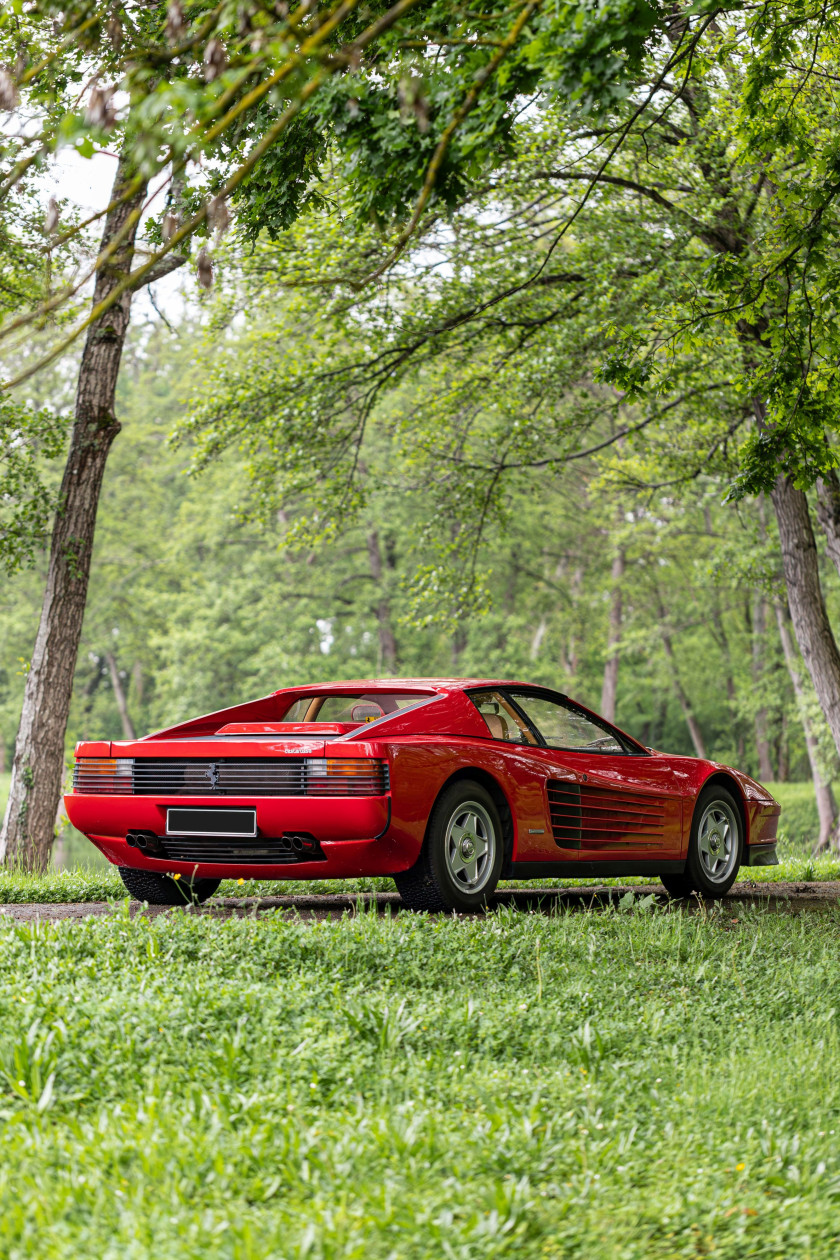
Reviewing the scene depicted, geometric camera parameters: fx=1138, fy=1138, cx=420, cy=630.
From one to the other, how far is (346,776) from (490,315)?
27.9ft

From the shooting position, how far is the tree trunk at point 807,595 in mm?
12453

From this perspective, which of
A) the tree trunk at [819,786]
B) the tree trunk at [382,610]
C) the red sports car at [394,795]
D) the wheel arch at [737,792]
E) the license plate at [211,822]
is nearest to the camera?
the red sports car at [394,795]

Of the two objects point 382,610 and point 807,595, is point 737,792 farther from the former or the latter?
point 382,610

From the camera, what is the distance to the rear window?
279 inches

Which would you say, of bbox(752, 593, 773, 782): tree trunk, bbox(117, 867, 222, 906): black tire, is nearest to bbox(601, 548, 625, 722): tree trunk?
bbox(752, 593, 773, 782): tree trunk

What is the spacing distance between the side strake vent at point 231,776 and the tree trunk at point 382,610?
2770cm

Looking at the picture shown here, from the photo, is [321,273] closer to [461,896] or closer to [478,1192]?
[461,896]

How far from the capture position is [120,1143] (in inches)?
116

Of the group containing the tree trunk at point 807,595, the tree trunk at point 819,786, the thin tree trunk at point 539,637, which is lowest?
the tree trunk at point 819,786

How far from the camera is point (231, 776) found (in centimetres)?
608

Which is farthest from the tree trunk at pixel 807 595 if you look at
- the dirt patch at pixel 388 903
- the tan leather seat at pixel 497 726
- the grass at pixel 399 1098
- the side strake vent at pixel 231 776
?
the side strake vent at pixel 231 776

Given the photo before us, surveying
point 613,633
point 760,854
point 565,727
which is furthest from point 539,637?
point 565,727

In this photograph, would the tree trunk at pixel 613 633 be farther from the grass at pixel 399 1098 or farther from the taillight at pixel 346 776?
the grass at pixel 399 1098

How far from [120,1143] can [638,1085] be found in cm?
164
